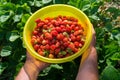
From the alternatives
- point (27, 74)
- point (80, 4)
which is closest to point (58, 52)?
point (27, 74)

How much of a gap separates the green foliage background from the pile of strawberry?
0.71 ft

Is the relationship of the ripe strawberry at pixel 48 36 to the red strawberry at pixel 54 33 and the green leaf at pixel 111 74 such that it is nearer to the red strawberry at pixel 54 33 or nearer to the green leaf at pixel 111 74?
the red strawberry at pixel 54 33

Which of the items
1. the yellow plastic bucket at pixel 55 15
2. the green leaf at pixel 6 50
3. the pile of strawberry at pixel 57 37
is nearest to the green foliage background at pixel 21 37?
the green leaf at pixel 6 50

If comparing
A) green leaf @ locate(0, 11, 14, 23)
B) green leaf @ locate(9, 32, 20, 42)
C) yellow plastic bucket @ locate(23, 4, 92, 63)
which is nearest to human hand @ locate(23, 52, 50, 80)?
yellow plastic bucket @ locate(23, 4, 92, 63)

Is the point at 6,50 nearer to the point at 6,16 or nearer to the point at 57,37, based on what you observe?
the point at 6,16

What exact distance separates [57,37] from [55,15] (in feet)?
0.90

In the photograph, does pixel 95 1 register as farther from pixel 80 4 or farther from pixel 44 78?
pixel 44 78

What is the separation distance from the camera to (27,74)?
5.29 feet

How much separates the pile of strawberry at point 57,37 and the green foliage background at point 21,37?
0.22 meters

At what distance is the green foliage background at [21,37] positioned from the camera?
1816 mm

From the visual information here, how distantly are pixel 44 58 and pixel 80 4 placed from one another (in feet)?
1.61

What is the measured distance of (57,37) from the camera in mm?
1582

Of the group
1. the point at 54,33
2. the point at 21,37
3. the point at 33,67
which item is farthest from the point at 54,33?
the point at 21,37

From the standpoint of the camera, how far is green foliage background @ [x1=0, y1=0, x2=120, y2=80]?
5.96 ft
